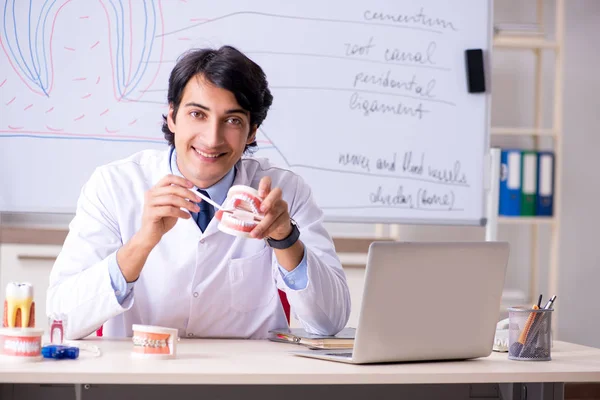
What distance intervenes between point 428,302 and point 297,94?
66.3 inches

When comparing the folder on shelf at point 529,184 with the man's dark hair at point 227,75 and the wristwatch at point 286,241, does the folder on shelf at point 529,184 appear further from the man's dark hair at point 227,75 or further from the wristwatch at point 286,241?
the wristwatch at point 286,241

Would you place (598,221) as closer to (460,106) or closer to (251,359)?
(460,106)

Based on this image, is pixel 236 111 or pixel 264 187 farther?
pixel 236 111

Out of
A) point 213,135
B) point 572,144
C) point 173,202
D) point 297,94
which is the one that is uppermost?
point 297,94

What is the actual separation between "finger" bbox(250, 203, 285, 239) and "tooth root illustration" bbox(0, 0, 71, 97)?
1.54 meters

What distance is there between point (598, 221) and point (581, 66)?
0.73 meters

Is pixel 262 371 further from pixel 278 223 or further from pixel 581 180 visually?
pixel 581 180

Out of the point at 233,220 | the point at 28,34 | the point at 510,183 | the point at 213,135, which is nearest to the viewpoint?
the point at 233,220

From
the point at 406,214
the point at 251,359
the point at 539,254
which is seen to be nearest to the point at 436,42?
the point at 406,214

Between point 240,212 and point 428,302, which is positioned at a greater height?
point 240,212

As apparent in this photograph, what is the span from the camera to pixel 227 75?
1.90 m

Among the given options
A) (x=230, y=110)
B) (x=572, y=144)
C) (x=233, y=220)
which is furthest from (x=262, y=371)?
(x=572, y=144)

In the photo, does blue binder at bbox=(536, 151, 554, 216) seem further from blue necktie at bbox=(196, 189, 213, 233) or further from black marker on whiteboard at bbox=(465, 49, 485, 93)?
blue necktie at bbox=(196, 189, 213, 233)

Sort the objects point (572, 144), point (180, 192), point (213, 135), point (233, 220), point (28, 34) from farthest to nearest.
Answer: point (572, 144), point (28, 34), point (213, 135), point (180, 192), point (233, 220)
